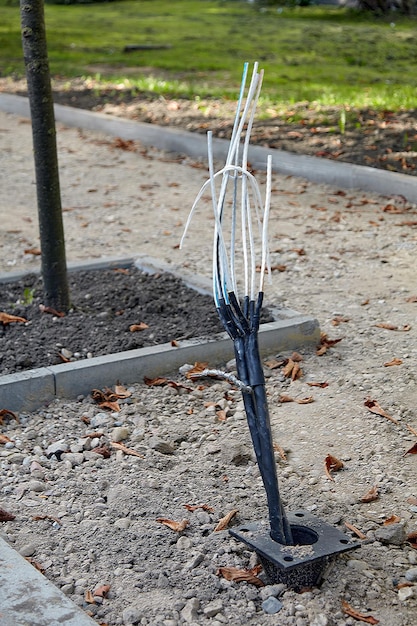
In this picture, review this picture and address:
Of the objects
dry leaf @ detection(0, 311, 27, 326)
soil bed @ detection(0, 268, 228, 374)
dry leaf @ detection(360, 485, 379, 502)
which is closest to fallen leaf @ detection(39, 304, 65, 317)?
soil bed @ detection(0, 268, 228, 374)

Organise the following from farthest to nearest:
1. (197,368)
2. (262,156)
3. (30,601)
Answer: (262,156)
(197,368)
(30,601)

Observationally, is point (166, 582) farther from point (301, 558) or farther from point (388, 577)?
point (388, 577)

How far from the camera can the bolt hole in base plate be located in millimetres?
2709

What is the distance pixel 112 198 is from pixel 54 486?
4.97 m

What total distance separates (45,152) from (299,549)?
9.16 feet

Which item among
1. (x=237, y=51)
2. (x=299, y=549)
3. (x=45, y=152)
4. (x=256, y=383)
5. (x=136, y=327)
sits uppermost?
(x=45, y=152)

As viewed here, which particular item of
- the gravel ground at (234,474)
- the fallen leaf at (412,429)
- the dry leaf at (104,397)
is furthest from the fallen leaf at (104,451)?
the fallen leaf at (412,429)

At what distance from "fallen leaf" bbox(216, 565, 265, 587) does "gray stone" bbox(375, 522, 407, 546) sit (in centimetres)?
45

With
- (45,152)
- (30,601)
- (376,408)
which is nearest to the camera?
(30,601)

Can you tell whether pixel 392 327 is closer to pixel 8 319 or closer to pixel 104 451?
pixel 104 451

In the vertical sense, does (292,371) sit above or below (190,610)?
below

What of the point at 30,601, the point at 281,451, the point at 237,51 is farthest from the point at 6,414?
the point at 237,51

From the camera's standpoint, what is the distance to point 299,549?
2760mm

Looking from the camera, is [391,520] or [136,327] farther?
[136,327]
